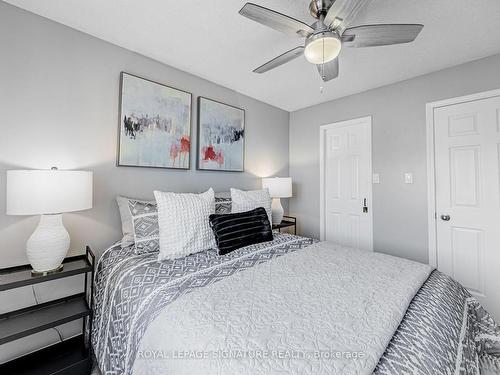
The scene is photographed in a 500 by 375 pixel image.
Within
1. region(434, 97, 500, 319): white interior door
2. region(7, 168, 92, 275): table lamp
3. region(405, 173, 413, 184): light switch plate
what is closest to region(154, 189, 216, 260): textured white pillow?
region(7, 168, 92, 275): table lamp

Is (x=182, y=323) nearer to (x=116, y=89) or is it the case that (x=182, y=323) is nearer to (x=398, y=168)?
(x=116, y=89)

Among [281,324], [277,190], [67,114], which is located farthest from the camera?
[277,190]

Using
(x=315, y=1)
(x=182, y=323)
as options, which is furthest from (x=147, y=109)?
(x=182, y=323)

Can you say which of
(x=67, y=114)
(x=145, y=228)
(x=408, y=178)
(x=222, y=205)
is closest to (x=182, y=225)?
(x=145, y=228)

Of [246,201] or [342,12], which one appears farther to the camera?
[246,201]

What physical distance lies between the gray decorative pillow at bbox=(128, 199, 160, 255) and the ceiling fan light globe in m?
1.51

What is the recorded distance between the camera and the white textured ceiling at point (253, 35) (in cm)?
155

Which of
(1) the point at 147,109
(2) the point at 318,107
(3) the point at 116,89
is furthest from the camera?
(2) the point at 318,107

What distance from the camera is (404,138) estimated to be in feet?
8.55

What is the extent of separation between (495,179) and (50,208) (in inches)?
134

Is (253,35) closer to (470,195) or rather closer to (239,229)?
(239,229)

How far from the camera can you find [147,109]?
2100 millimetres

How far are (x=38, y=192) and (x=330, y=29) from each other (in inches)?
73.3

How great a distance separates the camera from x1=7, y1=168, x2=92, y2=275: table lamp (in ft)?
4.22
